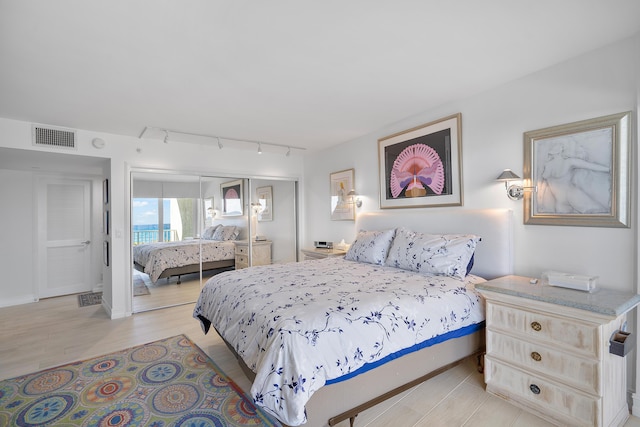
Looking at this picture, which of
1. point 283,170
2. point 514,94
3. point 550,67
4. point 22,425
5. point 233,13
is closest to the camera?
point 233,13

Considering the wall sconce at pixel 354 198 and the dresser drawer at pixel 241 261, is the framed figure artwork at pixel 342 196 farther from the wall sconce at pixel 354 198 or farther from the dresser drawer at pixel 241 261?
the dresser drawer at pixel 241 261

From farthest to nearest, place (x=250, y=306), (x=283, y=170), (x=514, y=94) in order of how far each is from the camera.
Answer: (x=283, y=170) → (x=514, y=94) → (x=250, y=306)

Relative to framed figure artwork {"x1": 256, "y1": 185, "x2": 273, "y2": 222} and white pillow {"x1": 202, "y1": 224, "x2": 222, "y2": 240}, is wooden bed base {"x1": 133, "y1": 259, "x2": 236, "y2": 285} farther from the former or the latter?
framed figure artwork {"x1": 256, "y1": 185, "x2": 273, "y2": 222}

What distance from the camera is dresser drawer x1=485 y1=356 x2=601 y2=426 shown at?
5.83ft

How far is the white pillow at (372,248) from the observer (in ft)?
11.1

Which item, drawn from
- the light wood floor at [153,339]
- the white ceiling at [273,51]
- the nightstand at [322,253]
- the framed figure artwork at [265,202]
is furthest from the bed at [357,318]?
the framed figure artwork at [265,202]

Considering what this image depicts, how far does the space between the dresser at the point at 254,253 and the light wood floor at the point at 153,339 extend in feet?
3.65

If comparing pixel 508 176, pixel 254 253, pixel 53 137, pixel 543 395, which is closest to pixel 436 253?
pixel 508 176

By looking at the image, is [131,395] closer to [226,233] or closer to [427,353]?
[427,353]

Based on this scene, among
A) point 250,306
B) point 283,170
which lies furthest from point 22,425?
point 283,170

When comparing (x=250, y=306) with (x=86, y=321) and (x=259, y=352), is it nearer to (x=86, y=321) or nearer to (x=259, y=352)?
(x=259, y=352)

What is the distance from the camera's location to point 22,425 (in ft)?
6.46

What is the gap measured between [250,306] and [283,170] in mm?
3797

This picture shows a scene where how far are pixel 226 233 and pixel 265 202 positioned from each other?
0.87 meters
